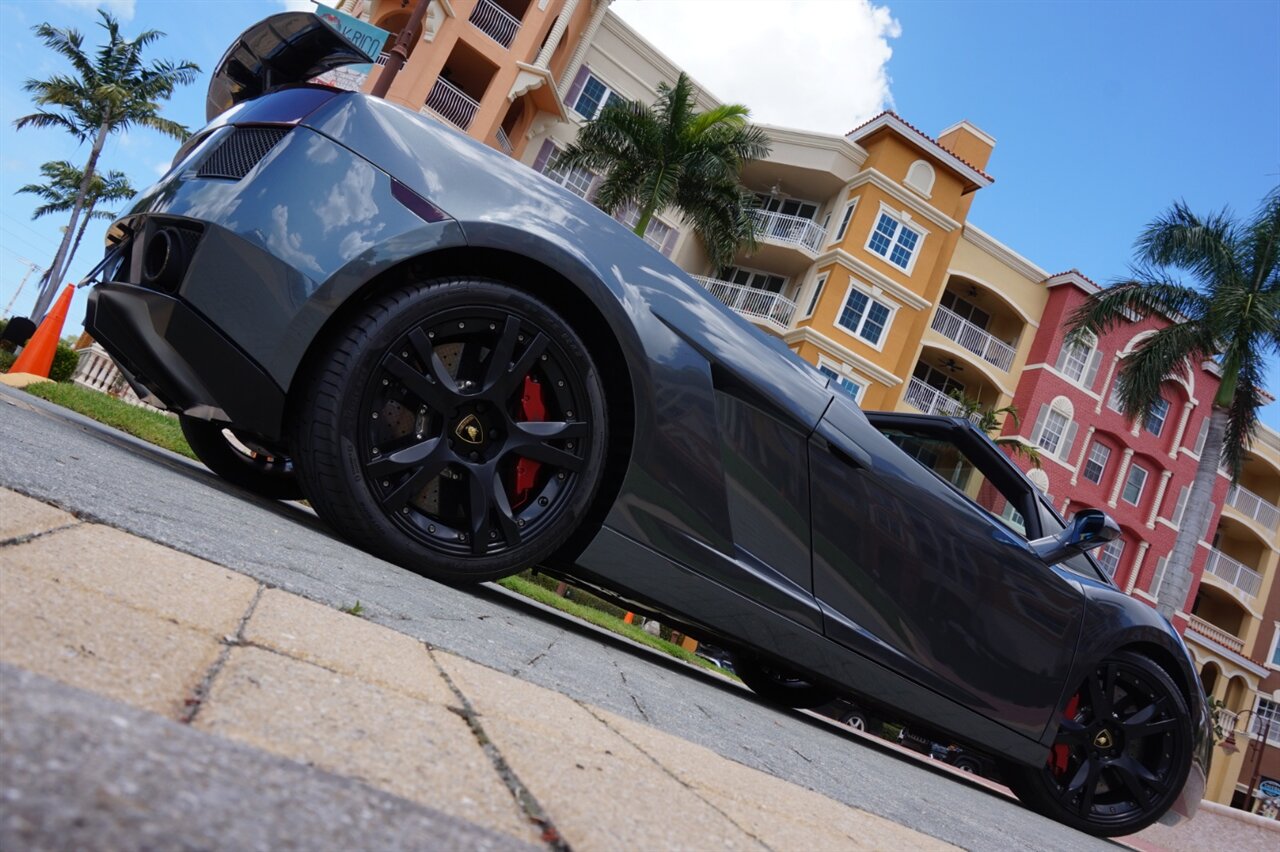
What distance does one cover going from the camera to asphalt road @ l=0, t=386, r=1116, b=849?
1879mm

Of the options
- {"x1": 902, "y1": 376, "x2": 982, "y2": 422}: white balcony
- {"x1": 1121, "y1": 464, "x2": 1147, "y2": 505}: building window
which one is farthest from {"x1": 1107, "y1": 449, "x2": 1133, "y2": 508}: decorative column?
{"x1": 902, "y1": 376, "x2": 982, "y2": 422}: white balcony

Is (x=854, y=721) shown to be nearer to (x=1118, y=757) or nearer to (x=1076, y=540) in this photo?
(x=1118, y=757)

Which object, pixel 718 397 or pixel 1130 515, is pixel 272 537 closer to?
pixel 718 397

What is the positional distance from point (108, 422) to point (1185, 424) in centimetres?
3937

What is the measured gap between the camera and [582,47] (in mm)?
28312

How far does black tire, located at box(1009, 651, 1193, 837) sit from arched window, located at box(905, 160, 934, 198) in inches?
1104

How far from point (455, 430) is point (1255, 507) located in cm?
4657

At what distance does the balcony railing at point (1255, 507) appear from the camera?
4000cm

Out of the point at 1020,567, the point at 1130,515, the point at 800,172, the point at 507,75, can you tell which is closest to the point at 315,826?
the point at 1020,567

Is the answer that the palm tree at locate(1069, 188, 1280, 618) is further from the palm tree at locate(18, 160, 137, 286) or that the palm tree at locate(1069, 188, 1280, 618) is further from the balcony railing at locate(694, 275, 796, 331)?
the palm tree at locate(18, 160, 137, 286)

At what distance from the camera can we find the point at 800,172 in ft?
99.8

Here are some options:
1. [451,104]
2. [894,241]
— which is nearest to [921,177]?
[894,241]

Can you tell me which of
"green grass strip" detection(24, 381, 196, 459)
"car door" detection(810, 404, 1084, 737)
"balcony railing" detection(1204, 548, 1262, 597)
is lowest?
"green grass strip" detection(24, 381, 196, 459)

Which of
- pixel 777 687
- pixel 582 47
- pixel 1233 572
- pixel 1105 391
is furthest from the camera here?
pixel 1233 572
